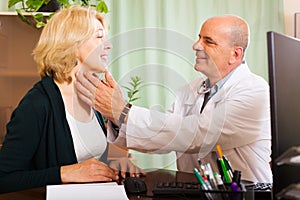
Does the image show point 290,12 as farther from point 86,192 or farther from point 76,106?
point 86,192

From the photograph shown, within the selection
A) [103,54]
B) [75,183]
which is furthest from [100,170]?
[103,54]

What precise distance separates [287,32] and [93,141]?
6.95ft

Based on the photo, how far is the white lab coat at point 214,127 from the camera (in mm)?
1260

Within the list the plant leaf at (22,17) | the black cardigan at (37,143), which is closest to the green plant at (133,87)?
the black cardigan at (37,143)

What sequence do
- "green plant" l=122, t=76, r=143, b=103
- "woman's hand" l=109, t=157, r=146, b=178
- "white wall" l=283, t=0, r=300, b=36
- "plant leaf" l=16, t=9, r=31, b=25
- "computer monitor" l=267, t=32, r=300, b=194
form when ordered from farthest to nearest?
"white wall" l=283, t=0, r=300, b=36 → "plant leaf" l=16, t=9, r=31, b=25 → "woman's hand" l=109, t=157, r=146, b=178 → "green plant" l=122, t=76, r=143, b=103 → "computer monitor" l=267, t=32, r=300, b=194

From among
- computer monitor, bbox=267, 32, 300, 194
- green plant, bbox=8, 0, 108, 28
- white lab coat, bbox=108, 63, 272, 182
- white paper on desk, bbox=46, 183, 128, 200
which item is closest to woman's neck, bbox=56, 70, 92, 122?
white lab coat, bbox=108, 63, 272, 182

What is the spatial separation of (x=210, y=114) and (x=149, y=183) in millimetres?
288

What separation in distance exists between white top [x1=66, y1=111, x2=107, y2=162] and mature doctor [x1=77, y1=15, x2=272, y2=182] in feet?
0.29

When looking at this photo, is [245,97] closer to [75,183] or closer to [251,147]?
[251,147]

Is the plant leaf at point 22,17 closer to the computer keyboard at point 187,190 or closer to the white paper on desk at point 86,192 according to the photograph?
the white paper on desk at point 86,192

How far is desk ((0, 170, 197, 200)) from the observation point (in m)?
1.15

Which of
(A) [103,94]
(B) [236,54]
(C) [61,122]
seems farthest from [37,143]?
Result: (B) [236,54]

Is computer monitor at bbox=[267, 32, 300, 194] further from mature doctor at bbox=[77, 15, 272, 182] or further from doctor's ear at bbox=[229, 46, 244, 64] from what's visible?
doctor's ear at bbox=[229, 46, 244, 64]

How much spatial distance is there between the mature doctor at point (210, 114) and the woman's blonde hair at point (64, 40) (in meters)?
0.18
